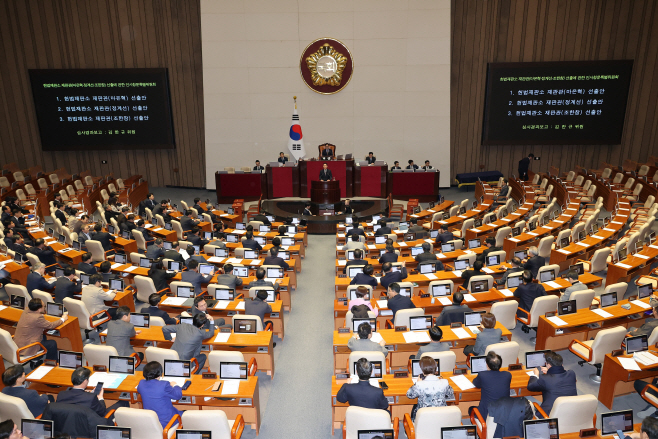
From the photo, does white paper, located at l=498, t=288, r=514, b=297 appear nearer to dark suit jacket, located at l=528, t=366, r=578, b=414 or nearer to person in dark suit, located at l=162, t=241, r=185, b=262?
dark suit jacket, located at l=528, t=366, r=578, b=414

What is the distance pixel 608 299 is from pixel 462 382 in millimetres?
3805

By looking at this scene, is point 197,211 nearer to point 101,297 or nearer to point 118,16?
point 101,297

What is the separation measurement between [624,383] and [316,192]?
1189 centimetres

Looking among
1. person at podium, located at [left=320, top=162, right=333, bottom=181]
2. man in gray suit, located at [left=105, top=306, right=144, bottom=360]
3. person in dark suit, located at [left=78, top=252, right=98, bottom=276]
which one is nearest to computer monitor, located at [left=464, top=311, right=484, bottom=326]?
man in gray suit, located at [left=105, top=306, right=144, bottom=360]

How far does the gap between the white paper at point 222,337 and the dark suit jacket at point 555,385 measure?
175 inches

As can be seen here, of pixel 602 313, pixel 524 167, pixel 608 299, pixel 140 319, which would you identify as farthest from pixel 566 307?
pixel 524 167

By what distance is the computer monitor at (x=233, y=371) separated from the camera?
6215 mm

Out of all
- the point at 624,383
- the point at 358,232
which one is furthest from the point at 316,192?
the point at 624,383

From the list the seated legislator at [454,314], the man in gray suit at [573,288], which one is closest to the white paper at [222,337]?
the seated legislator at [454,314]

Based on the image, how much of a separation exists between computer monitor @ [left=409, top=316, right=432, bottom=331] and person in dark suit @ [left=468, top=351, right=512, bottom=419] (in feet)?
5.57

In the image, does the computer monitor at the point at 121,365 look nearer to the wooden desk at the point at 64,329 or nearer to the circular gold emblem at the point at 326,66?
the wooden desk at the point at 64,329

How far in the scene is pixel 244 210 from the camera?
18.7 m

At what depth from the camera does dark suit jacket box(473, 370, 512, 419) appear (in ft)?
18.3

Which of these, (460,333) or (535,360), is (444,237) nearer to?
(460,333)
